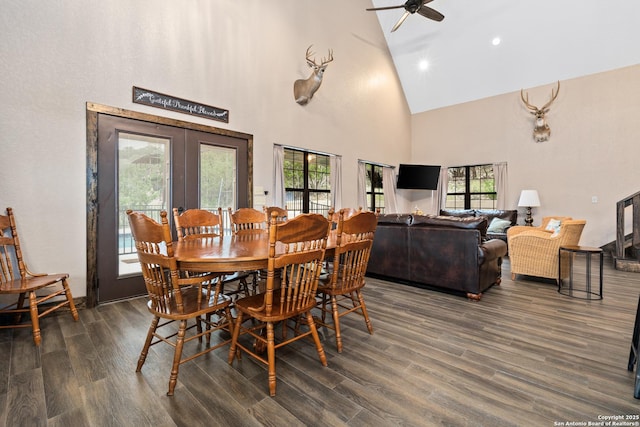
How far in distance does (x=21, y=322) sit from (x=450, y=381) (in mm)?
3668

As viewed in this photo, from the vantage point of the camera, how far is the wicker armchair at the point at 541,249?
3.72 meters

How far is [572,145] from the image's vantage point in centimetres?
622

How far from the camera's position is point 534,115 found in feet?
21.9

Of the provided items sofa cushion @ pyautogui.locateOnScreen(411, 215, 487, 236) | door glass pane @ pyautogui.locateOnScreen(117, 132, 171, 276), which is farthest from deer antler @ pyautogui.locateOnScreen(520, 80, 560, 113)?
door glass pane @ pyautogui.locateOnScreen(117, 132, 171, 276)

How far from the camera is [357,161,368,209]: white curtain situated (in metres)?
6.73

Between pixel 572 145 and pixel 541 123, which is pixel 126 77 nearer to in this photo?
pixel 541 123

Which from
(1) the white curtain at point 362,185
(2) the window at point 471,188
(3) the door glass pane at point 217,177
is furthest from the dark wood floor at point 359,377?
(2) the window at point 471,188

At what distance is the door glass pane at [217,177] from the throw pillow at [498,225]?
560cm

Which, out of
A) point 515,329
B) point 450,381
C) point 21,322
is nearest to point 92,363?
point 21,322

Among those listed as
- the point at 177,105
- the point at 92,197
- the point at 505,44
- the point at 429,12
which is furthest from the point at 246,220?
the point at 505,44

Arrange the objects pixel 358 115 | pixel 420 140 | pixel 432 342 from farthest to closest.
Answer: pixel 420 140
pixel 358 115
pixel 432 342

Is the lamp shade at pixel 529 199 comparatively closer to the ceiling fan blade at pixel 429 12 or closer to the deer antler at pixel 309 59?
the ceiling fan blade at pixel 429 12

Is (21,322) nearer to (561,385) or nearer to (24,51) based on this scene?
(24,51)

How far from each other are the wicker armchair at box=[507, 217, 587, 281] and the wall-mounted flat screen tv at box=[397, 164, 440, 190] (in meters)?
3.85
